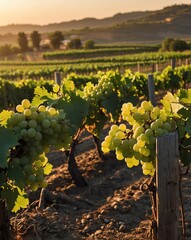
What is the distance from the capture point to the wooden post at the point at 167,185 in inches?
107

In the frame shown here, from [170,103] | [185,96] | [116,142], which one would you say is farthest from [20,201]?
[185,96]

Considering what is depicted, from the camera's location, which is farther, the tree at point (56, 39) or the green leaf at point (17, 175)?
the tree at point (56, 39)

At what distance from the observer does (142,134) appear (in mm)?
2852

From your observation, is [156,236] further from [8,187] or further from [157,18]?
[157,18]

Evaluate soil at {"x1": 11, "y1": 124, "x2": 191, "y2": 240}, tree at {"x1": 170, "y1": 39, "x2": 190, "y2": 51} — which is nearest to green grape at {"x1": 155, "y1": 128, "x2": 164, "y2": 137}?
soil at {"x1": 11, "y1": 124, "x2": 191, "y2": 240}

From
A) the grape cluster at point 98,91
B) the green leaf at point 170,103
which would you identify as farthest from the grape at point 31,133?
the grape cluster at point 98,91

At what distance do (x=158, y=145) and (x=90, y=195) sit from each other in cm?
324

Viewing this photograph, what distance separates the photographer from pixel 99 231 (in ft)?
14.3

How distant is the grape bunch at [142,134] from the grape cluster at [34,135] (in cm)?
42

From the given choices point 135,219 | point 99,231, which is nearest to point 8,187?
point 99,231

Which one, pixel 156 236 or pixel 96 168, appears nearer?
pixel 156 236

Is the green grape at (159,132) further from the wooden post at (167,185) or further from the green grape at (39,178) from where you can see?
the green grape at (39,178)

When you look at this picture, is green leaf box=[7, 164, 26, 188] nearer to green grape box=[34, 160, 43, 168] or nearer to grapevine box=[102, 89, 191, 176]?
green grape box=[34, 160, 43, 168]

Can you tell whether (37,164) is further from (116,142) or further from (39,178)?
(116,142)
